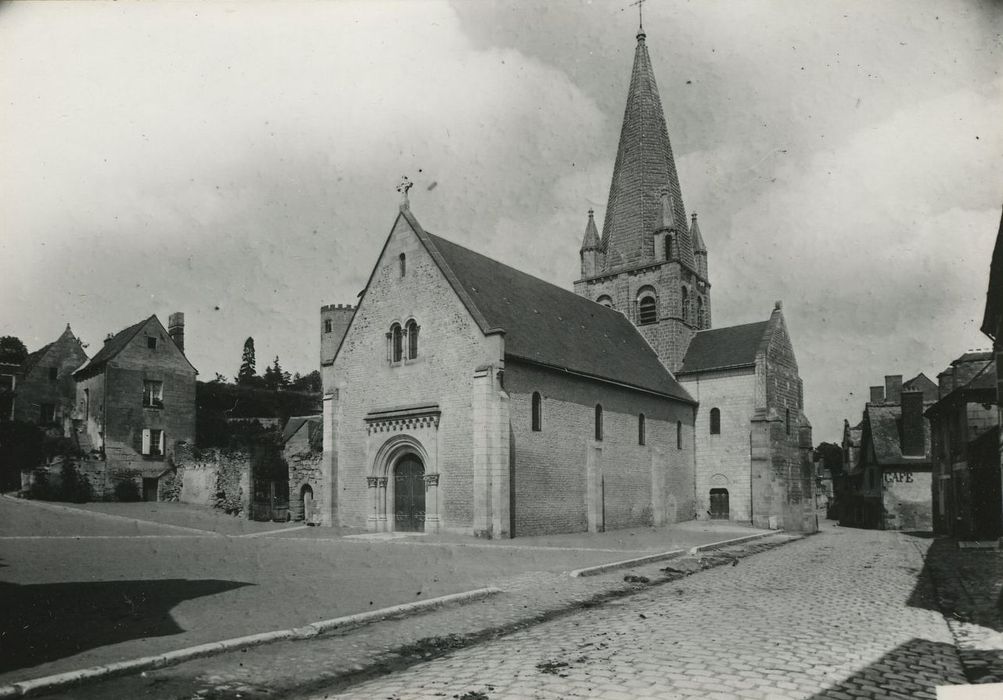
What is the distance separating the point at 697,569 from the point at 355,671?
10703mm

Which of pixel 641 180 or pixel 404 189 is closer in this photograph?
pixel 404 189

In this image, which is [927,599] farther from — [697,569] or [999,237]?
[999,237]

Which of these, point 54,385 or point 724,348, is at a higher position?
point 724,348

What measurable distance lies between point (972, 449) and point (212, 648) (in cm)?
2646

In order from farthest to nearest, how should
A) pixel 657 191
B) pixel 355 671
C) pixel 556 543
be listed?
pixel 657 191
pixel 556 543
pixel 355 671

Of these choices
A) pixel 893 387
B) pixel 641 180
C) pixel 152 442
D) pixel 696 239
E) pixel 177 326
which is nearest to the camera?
pixel 152 442

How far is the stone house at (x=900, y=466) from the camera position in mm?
36438

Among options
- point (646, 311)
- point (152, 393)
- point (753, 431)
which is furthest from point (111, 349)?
point (753, 431)

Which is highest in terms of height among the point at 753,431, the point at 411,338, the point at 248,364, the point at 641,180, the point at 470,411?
the point at 641,180

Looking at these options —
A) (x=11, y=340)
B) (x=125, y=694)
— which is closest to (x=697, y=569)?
(x=125, y=694)

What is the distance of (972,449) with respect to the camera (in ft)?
82.0

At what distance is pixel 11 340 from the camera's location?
1381 centimetres

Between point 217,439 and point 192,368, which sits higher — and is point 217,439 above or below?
below

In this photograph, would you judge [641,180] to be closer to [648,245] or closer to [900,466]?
[648,245]
